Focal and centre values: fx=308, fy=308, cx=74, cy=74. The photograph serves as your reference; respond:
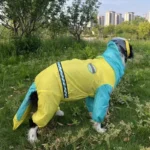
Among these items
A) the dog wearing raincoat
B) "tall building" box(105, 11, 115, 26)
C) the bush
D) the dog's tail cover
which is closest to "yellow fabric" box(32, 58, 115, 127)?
the dog wearing raincoat

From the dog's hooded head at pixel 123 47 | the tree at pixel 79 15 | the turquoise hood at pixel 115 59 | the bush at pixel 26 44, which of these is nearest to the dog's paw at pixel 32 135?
the turquoise hood at pixel 115 59

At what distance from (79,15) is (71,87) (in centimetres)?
613

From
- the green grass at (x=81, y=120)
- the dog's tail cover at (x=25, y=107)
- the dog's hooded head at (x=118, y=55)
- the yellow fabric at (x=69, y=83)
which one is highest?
the dog's hooded head at (x=118, y=55)

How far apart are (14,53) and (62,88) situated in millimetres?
4251

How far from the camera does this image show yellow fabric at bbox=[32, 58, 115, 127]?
11.0 feet

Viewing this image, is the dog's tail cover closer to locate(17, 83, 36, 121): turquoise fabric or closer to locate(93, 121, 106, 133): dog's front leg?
locate(17, 83, 36, 121): turquoise fabric

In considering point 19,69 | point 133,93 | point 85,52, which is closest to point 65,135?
point 133,93

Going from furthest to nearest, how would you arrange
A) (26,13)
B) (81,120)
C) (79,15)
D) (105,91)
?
(79,15), (26,13), (81,120), (105,91)

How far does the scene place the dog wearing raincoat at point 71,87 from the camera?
133 inches

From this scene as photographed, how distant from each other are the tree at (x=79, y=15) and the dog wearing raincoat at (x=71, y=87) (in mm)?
5557

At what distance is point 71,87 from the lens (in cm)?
348

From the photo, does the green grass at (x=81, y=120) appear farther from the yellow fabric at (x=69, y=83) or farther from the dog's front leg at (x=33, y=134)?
the yellow fabric at (x=69, y=83)

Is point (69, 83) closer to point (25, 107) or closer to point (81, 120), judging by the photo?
point (25, 107)

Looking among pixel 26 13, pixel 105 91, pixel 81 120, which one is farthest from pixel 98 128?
pixel 26 13
